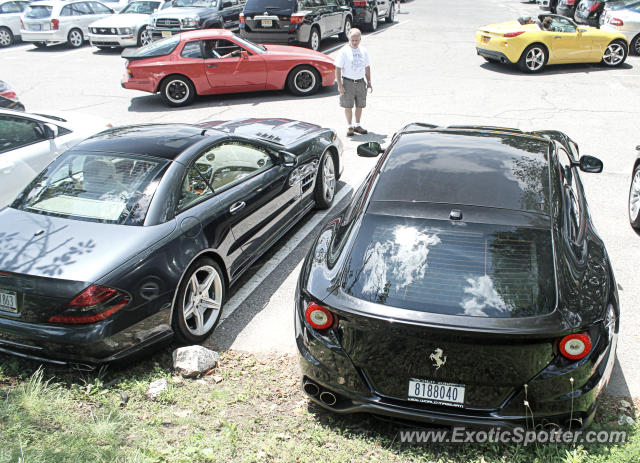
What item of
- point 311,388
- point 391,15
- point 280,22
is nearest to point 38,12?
point 280,22

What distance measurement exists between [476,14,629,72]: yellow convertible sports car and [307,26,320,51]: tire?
15.6ft

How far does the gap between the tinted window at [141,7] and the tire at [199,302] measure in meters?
18.4

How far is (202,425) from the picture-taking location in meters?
3.72

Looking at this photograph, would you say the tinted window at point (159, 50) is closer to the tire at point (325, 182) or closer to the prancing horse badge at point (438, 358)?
the tire at point (325, 182)

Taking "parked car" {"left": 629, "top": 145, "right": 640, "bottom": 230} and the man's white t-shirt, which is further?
the man's white t-shirt

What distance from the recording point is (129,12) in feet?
67.4

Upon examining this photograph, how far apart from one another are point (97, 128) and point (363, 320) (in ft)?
18.7

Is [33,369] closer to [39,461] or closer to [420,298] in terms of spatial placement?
[39,461]

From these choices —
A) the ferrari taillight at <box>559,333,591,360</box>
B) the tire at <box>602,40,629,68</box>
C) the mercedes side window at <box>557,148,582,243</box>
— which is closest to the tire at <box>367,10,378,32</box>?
the tire at <box>602,40,629,68</box>

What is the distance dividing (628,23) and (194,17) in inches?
490

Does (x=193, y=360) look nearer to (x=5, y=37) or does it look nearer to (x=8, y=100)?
(x=8, y=100)

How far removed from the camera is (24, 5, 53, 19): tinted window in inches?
806

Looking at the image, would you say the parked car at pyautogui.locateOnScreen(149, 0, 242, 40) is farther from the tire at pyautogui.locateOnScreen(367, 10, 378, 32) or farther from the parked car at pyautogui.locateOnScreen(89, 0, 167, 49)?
the tire at pyautogui.locateOnScreen(367, 10, 378, 32)

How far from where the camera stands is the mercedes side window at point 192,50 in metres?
12.4
